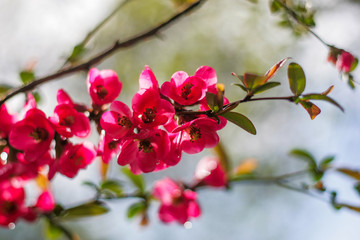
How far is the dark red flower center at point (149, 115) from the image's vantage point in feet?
1.96

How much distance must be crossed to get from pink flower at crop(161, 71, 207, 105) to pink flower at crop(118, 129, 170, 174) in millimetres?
63

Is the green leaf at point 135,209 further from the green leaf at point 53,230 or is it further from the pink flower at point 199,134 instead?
the pink flower at point 199,134

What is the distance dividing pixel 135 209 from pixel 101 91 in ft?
1.81

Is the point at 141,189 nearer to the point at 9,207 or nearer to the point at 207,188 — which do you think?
the point at 207,188

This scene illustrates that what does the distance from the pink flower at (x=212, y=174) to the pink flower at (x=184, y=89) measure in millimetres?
565

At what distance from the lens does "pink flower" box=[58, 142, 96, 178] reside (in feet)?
2.27

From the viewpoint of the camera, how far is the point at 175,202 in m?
1.17

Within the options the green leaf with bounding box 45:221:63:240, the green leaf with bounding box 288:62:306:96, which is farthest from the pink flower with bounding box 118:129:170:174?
the green leaf with bounding box 45:221:63:240

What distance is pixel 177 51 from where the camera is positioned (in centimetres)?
354

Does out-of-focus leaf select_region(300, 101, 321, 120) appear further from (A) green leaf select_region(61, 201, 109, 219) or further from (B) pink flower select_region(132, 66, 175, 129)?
(A) green leaf select_region(61, 201, 109, 219)

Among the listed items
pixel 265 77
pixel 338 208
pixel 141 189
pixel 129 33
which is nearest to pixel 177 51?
pixel 129 33

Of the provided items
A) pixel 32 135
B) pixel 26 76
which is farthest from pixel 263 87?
pixel 26 76

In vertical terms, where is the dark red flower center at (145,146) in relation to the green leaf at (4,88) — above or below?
below

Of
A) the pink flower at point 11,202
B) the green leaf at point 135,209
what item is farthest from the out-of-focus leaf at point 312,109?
the pink flower at point 11,202
